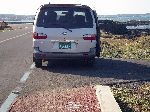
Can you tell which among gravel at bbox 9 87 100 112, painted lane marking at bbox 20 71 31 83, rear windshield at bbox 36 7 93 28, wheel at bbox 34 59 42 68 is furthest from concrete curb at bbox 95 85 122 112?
wheel at bbox 34 59 42 68

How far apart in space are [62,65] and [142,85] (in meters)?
4.73

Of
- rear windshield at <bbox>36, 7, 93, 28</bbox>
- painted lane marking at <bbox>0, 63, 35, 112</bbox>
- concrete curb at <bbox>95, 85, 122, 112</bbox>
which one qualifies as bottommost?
painted lane marking at <bbox>0, 63, 35, 112</bbox>

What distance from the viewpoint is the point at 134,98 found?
7789 millimetres

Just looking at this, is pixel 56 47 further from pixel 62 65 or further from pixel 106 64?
pixel 106 64

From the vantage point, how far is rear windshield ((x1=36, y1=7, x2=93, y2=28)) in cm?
1256

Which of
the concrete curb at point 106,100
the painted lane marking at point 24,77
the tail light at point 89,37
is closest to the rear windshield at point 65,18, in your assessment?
the tail light at point 89,37

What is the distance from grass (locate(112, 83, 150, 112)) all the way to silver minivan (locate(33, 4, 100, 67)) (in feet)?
11.3

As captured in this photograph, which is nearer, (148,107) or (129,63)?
(148,107)

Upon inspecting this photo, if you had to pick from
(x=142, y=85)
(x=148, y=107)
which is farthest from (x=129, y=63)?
(x=148, y=107)

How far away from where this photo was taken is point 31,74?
11.5m

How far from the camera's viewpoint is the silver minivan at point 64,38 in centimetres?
1238

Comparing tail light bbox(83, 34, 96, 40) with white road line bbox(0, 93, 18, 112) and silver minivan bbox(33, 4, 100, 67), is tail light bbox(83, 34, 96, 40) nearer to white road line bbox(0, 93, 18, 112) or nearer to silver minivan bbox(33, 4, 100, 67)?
silver minivan bbox(33, 4, 100, 67)

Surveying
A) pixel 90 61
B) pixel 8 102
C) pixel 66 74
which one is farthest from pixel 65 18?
pixel 8 102

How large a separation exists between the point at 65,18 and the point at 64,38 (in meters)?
0.79
